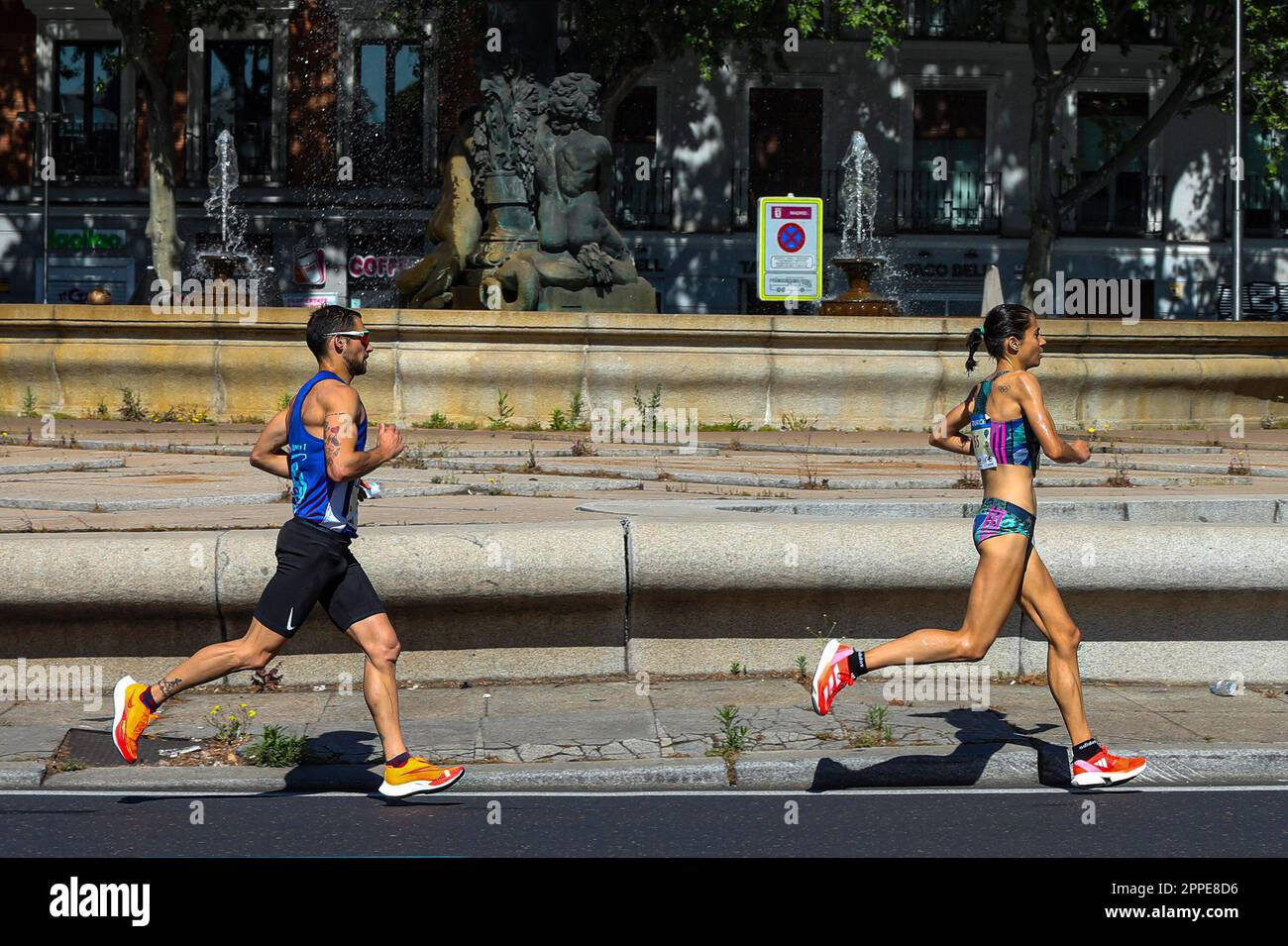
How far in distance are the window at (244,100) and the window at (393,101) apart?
212 cm

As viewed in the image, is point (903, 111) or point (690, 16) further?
point (903, 111)

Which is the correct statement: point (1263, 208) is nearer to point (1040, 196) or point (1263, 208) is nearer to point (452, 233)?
point (1040, 196)

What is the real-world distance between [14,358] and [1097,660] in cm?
1263

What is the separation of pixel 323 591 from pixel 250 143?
38.9m

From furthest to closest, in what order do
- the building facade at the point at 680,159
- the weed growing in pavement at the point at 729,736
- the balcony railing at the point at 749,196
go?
1. the balcony railing at the point at 749,196
2. the building facade at the point at 680,159
3. the weed growing in pavement at the point at 729,736

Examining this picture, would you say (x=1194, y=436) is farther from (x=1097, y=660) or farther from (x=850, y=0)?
(x=850, y=0)

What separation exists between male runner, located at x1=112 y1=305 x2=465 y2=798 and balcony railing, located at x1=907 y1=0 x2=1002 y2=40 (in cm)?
3887

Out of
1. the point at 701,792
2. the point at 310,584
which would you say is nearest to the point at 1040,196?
the point at 701,792

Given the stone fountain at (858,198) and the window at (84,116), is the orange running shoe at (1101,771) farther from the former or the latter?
the window at (84,116)

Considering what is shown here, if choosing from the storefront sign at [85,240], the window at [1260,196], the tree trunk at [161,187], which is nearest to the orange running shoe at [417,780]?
the tree trunk at [161,187]

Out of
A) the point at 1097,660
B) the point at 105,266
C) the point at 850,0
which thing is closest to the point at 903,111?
the point at 850,0

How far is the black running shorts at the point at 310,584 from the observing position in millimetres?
6609

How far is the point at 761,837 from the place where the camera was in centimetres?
614

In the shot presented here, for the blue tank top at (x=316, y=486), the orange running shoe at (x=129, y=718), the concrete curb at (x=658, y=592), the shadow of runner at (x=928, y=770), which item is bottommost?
the shadow of runner at (x=928, y=770)
